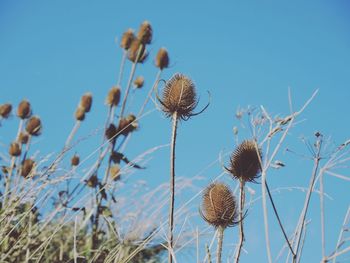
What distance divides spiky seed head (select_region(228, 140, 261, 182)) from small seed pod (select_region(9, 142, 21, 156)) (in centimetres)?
309

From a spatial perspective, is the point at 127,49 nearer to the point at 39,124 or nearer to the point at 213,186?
the point at 39,124

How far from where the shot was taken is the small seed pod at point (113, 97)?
5.12 meters

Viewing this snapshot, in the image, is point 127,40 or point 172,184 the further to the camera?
point 127,40

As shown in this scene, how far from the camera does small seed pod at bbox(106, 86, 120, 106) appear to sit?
5.12m

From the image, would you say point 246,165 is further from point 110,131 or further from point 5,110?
point 5,110

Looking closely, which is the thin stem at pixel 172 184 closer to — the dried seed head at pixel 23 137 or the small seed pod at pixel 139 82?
the dried seed head at pixel 23 137

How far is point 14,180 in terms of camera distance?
4.53 metres

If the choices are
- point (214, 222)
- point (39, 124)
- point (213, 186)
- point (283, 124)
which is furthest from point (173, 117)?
point (39, 124)

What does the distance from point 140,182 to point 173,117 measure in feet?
7.12

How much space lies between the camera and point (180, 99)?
2486 millimetres

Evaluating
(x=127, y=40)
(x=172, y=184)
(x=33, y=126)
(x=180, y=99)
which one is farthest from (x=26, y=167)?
(x=172, y=184)

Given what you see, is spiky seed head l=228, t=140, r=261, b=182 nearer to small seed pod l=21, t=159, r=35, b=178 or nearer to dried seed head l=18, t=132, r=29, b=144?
small seed pod l=21, t=159, r=35, b=178

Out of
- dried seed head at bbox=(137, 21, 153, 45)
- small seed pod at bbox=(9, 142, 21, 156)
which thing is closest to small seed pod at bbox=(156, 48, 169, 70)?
dried seed head at bbox=(137, 21, 153, 45)

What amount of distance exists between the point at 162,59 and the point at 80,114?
1.03m
